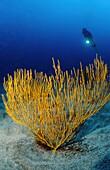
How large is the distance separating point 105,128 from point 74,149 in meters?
0.81

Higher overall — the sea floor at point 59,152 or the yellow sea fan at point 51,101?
the yellow sea fan at point 51,101

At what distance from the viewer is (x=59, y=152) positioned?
3389mm

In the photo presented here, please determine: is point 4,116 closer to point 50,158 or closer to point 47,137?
point 47,137

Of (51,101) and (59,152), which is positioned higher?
(51,101)

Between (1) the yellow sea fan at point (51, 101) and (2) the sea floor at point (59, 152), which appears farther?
(1) the yellow sea fan at point (51, 101)

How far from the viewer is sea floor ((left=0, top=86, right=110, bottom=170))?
2.94m

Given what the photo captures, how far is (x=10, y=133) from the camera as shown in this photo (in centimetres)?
404

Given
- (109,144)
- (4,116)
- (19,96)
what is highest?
(19,96)

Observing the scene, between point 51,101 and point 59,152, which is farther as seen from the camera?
point 59,152

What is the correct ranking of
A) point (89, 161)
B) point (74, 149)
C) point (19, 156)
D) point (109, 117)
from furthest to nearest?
point (109, 117)
point (74, 149)
point (19, 156)
point (89, 161)

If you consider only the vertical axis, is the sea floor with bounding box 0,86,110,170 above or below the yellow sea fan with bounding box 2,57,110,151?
below

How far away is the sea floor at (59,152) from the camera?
9.64 feet

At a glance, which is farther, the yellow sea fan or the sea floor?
the yellow sea fan

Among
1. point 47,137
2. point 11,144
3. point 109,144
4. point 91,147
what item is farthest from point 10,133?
point 109,144
